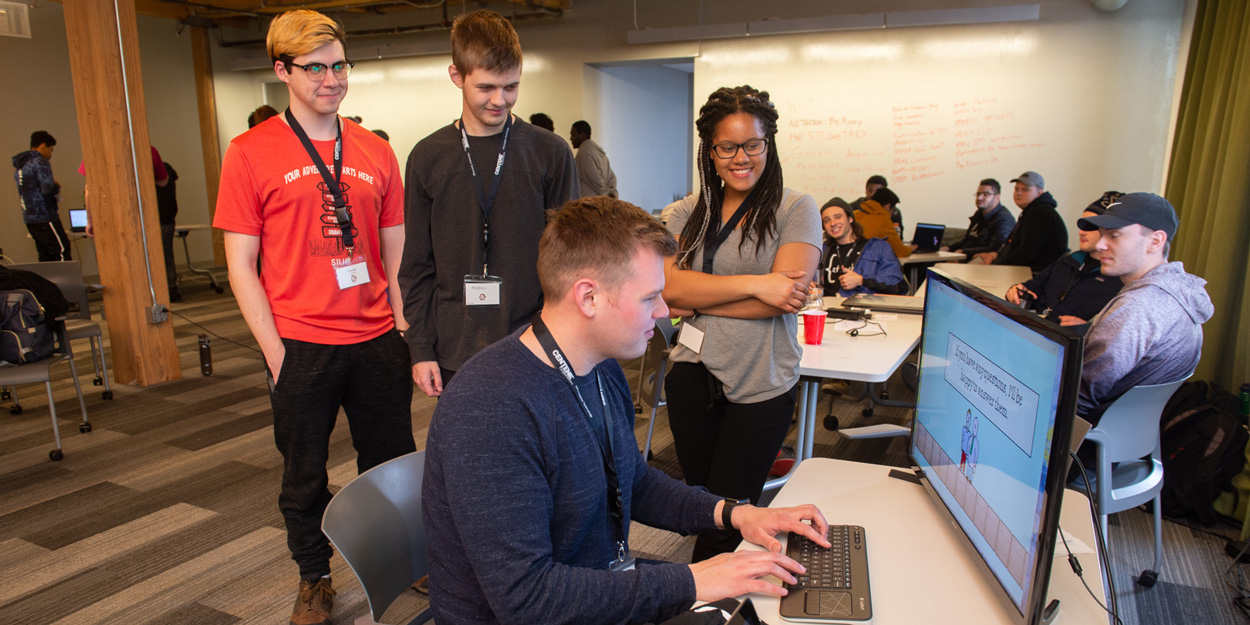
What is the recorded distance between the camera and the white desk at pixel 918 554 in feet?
3.38

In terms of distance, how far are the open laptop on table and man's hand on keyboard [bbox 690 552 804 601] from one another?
0.11ft

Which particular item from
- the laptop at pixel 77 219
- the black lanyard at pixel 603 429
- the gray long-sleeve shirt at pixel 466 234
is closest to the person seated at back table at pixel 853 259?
the gray long-sleeve shirt at pixel 466 234

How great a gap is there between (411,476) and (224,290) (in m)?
8.10

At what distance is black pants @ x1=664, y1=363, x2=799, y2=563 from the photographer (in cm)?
174

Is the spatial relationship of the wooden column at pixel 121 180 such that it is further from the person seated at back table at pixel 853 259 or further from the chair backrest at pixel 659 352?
the person seated at back table at pixel 853 259

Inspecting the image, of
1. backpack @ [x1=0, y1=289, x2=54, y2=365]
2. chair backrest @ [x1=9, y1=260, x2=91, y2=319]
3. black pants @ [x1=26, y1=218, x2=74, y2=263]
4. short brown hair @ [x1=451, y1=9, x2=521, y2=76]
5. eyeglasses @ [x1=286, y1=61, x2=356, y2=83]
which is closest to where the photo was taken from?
short brown hair @ [x1=451, y1=9, x2=521, y2=76]

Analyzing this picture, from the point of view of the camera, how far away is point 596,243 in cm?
108

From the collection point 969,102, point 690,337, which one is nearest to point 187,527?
point 690,337

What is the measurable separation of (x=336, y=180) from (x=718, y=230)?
1.02 m

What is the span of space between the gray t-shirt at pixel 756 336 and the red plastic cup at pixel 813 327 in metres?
1.00

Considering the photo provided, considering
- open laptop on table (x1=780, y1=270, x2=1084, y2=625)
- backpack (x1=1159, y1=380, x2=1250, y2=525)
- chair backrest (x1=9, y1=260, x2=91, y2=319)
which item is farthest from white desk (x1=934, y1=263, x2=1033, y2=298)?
chair backrest (x1=9, y1=260, x2=91, y2=319)

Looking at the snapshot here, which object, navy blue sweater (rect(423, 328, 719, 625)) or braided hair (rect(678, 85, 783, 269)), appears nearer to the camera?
navy blue sweater (rect(423, 328, 719, 625))

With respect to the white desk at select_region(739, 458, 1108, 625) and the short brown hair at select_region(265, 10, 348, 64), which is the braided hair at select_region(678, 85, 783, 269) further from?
the short brown hair at select_region(265, 10, 348, 64)

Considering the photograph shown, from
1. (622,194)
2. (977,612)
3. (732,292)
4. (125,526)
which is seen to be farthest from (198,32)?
(977,612)
